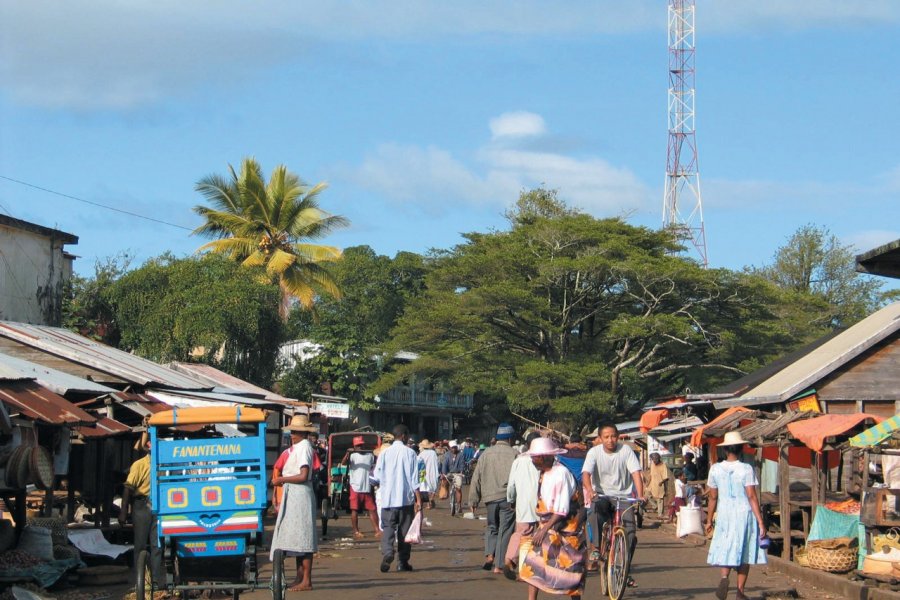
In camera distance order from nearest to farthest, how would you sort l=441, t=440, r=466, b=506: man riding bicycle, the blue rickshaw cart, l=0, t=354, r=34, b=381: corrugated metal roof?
the blue rickshaw cart, l=0, t=354, r=34, b=381: corrugated metal roof, l=441, t=440, r=466, b=506: man riding bicycle

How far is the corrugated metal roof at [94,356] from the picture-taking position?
1973 cm

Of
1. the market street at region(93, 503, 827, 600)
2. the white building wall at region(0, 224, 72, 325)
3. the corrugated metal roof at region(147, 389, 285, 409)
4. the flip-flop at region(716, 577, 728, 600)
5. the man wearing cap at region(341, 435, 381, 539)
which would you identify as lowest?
the market street at region(93, 503, 827, 600)

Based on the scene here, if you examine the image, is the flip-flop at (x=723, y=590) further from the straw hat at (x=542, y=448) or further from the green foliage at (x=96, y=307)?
the green foliage at (x=96, y=307)

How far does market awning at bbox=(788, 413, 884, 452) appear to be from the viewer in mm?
14773

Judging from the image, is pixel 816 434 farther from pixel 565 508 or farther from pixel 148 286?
pixel 148 286

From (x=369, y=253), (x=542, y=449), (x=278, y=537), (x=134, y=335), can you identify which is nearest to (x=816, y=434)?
(x=542, y=449)

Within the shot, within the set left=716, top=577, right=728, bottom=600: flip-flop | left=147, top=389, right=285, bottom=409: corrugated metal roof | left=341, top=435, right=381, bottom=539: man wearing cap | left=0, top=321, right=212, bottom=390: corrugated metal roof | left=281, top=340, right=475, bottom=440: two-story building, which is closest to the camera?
left=716, top=577, right=728, bottom=600: flip-flop

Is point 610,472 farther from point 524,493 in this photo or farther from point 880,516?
point 880,516

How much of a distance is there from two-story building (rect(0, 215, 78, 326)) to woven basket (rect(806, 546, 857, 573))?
19.1 meters

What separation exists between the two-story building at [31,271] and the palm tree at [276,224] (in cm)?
1639

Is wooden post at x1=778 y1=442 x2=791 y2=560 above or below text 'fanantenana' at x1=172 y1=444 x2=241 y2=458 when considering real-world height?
below

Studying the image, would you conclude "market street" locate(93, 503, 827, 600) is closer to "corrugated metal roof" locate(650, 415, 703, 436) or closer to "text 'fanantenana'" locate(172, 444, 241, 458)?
"text 'fanantenana'" locate(172, 444, 241, 458)

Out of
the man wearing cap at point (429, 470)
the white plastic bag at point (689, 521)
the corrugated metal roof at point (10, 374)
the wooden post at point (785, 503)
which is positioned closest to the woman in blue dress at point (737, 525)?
the wooden post at point (785, 503)

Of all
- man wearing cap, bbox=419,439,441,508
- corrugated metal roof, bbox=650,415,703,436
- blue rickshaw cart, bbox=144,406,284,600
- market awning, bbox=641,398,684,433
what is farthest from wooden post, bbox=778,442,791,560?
corrugated metal roof, bbox=650,415,703,436
